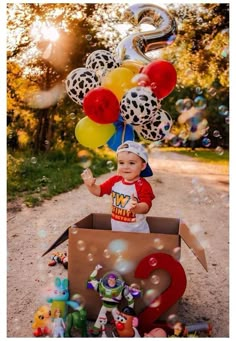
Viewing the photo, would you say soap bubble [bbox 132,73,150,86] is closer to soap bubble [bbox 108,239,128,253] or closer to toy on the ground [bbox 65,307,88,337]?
soap bubble [bbox 108,239,128,253]

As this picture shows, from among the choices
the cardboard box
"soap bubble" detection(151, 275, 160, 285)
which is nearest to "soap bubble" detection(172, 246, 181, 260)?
the cardboard box

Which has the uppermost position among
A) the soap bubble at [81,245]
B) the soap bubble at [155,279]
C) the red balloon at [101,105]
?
the red balloon at [101,105]

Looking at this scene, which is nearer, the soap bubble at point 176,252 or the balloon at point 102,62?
the soap bubble at point 176,252

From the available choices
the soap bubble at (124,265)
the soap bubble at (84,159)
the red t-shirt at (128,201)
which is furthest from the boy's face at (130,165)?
the soap bubble at (84,159)

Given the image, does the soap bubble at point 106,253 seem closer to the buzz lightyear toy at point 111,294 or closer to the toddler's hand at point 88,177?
the buzz lightyear toy at point 111,294

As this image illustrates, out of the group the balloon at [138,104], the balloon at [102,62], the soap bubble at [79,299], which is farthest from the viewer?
the balloon at [102,62]

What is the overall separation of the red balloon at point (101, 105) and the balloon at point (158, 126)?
0.80 feet

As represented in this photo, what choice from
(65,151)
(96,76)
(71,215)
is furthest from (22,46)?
(96,76)

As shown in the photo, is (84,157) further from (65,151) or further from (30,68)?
(30,68)

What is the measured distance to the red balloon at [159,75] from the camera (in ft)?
8.98

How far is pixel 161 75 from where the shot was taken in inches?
108

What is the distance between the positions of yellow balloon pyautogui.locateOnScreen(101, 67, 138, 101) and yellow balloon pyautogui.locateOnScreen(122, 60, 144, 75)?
0.40 ft

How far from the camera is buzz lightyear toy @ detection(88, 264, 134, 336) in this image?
2338mm

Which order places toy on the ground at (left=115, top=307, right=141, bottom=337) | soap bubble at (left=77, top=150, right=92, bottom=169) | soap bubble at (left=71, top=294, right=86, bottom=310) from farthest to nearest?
1. soap bubble at (left=77, top=150, right=92, bottom=169)
2. soap bubble at (left=71, top=294, right=86, bottom=310)
3. toy on the ground at (left=115, top=307, right=141, bottom=337)
